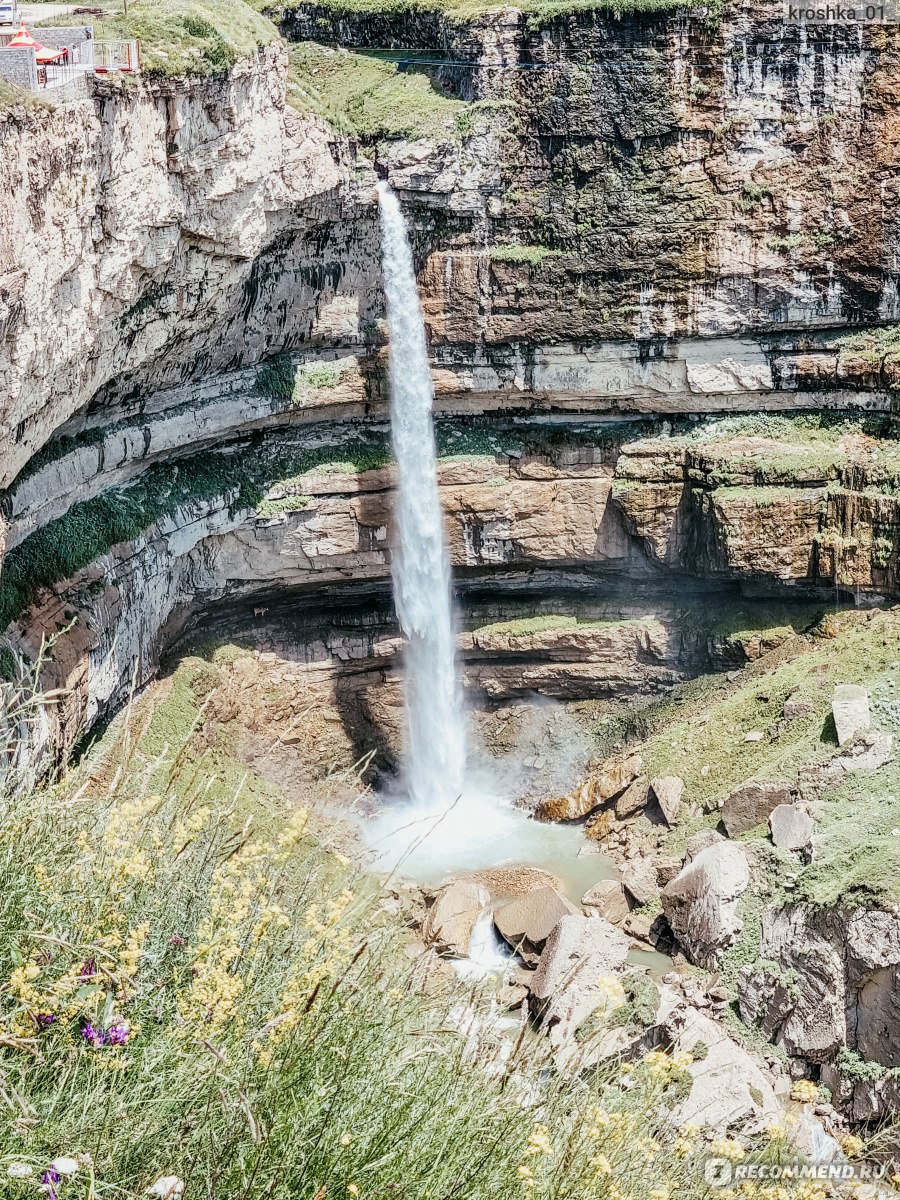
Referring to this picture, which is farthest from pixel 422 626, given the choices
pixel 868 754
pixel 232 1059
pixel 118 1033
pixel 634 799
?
pixel 118 1033

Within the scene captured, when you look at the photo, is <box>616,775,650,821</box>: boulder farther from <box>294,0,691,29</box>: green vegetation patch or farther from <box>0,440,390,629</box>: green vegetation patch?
<box>294,0,691,29</box>: green vegetation patch

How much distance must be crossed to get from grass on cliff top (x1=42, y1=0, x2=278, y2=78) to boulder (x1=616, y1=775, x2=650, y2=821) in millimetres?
13913

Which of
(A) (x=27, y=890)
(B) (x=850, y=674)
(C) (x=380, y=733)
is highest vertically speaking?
(A) (x=27, y=890)

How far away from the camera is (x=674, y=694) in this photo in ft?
89.8

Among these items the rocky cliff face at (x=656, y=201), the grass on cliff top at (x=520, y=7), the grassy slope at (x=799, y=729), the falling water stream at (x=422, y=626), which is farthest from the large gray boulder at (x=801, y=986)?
the grass on cliff top at (x=520, y=7)

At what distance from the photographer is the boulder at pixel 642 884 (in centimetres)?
2109

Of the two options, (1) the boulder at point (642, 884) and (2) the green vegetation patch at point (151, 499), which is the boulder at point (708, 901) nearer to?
(1) the boulder at point (642, 884)

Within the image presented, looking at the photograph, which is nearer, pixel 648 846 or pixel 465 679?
pixel 648 846

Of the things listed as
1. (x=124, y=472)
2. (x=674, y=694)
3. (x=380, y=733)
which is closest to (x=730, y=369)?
(x=674, y=694)

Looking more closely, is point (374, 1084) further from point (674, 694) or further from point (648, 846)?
point (674, 694)

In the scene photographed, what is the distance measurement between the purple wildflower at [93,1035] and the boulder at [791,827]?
1511 cm

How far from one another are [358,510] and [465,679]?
15.0 ft

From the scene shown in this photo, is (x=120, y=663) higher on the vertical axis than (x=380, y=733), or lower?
higher

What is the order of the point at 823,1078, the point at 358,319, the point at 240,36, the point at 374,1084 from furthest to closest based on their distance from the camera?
the point at 358,319 < the point at 240,36 < the point at 823,1078 < the point at 374,1084
